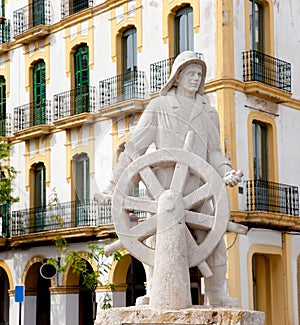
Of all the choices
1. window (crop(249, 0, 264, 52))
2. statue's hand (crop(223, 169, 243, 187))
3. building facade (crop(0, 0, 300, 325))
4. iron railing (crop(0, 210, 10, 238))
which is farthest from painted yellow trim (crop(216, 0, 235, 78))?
statue's hand (crop(223, 169, 243, 187))

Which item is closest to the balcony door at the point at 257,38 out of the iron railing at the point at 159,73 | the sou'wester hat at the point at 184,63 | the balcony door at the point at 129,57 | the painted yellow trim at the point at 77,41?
the iron railing at the point at 159,73

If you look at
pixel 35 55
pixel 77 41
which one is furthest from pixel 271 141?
pixel 35 55

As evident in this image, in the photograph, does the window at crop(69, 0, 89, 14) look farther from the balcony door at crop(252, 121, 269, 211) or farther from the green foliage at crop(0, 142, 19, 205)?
the balcony door at crop(252, 121, 269, 211)

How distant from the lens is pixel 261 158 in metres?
28.6

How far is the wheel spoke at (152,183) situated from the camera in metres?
10.2

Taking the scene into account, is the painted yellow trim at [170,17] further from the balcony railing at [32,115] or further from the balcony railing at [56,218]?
the balcony railing at [32,115]

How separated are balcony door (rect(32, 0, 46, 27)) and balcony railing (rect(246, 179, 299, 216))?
10299 mm

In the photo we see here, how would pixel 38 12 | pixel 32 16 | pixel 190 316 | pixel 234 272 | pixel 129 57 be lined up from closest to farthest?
pixel 190 316, pixel 234 272, pixel 129 57, pixel 38 12, pixel 32 16

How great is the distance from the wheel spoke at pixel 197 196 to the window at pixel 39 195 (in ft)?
68.6

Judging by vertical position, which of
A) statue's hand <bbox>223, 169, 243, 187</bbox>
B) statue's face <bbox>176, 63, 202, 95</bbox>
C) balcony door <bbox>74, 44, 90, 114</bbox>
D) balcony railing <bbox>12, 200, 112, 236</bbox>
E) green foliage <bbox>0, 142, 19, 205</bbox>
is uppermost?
balcony door <bbox>74, 44, 90, 114</bbox>

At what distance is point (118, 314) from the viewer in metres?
10.1

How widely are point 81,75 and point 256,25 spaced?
5.72m

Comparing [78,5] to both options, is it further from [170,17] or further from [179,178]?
[179,178]

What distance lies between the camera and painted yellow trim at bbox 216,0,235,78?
26.9m
